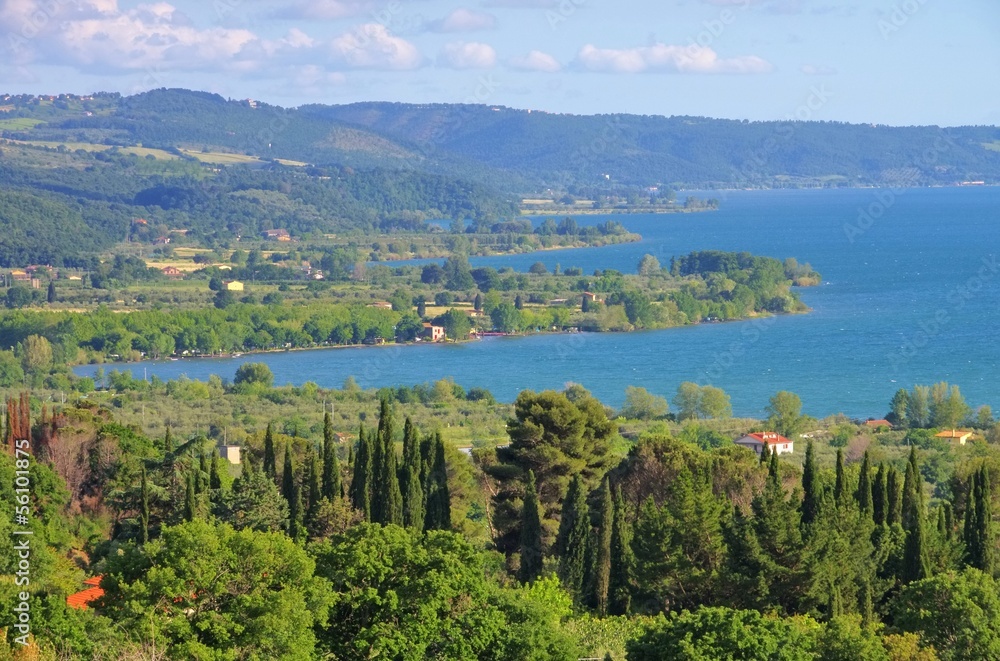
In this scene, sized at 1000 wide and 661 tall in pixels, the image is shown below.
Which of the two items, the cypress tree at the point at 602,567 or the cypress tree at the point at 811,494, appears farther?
the cypress tree at the point at 811,494

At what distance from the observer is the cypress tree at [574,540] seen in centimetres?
2609

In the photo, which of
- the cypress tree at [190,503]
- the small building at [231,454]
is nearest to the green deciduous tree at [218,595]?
the cypress tree at [190,503]

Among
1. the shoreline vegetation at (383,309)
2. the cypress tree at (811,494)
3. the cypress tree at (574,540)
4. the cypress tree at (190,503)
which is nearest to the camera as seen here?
the cypress tree at (190,503)

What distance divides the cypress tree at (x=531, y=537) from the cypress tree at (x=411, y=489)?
5.86 feet

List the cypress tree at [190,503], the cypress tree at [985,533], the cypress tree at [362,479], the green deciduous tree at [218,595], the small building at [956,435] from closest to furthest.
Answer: the green deciduous tree at [218,595] < the cypress tree at [190,503] < the cypress tree at [985,533] < the cypress tree at [362,479] < the small building at [956,435]

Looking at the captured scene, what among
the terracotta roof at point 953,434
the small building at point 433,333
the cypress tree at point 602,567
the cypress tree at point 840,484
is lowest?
the small building at point 433,333

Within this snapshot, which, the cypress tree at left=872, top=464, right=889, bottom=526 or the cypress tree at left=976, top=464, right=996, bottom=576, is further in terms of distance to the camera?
the cypress tree at left=872, top=464, right=889, bottom=526

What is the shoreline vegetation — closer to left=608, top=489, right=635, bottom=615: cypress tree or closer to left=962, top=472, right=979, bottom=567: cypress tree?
left=608, top=489, right=635, bottom=615: cypress tree

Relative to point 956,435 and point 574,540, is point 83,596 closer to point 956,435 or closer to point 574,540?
point 574,540

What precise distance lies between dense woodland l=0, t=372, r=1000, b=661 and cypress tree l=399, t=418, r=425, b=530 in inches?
2.2

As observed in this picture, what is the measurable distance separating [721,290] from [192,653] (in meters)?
87.3

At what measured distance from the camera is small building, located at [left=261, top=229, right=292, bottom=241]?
6609 inches

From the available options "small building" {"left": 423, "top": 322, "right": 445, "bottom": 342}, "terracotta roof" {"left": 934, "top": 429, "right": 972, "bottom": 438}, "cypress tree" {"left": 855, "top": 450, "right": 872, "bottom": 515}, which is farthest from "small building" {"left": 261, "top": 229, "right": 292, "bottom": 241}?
"cypress tree" {"left": 855, "top": 450, "right": 872, "bottom": 515}

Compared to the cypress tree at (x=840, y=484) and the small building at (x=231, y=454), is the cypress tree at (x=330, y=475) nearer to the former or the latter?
the cypress tree at (x=840, y=484)
